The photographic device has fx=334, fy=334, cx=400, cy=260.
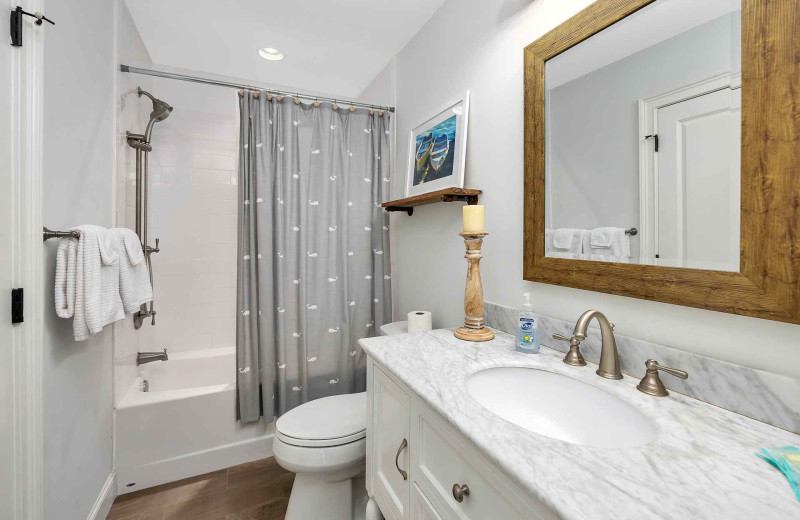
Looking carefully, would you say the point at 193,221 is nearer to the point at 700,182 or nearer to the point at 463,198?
the point at 463,198

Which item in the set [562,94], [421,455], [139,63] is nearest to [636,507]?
[421,455]

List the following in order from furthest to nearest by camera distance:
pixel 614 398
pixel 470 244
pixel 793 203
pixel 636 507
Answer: pixel 470 244
pixel 614 398
pixel 793 203
pixel 636 507

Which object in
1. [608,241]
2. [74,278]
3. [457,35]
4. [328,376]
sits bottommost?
[328,376]

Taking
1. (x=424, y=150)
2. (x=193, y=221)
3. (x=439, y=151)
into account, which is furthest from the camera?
(x=193, y=221)

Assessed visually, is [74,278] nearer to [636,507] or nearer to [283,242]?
[283,242]

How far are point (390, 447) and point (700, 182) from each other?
106cm

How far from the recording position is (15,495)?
93 centimetres

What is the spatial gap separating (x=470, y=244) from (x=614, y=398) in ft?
2.13

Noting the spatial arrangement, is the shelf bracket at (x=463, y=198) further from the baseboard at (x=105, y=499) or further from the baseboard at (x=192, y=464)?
the baseboard at (x=105, y=499)

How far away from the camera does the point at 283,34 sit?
189 cm

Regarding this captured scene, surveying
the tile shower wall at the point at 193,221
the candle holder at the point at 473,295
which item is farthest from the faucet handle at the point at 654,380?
the tile shower wall at the point at 193,221

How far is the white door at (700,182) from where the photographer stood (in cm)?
70

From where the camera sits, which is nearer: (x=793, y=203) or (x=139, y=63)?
(x=793, y=203)

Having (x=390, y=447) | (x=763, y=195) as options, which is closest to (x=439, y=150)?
(x=763, y=195)
